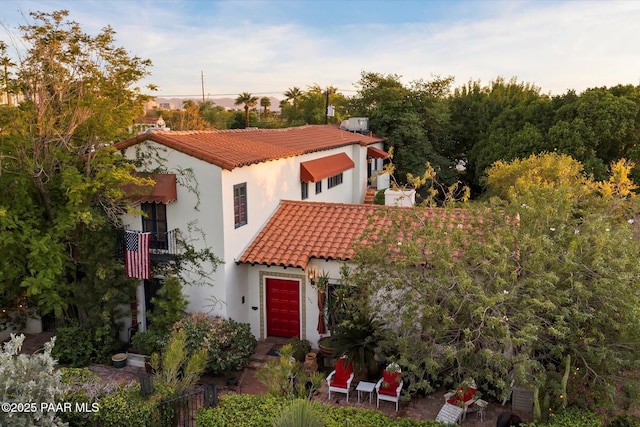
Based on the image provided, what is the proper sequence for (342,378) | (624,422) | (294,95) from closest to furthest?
(624,422) < (342,378) < (294,95)

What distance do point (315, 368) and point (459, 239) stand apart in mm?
7307

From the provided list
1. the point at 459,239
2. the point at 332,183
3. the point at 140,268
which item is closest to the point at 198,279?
the point at 140,268

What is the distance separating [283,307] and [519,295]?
950cm

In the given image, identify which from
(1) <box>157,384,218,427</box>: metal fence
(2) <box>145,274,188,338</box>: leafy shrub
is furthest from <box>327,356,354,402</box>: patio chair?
(2) <box>145,274,188,338</box>: leafy shrub

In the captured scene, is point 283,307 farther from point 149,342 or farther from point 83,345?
point 83,345

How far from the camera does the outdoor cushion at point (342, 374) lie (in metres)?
14.3

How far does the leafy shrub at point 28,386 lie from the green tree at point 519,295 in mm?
8221

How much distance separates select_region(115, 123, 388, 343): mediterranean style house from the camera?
671 inches

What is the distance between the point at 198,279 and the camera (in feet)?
57.8

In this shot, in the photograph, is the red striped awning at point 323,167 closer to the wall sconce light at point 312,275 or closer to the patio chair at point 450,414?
the wall sconce light at point 312,275

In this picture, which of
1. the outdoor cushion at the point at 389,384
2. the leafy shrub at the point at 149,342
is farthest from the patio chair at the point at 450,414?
the leafy shrub at the point at 149,342

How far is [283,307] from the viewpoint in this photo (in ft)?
60.6

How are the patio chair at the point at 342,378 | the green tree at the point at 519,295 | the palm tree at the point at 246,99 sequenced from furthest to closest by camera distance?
1. the palm tree at the point at 246,99
2. the patio chair at the point at 342,378
3. the green tree at the point at 519,295

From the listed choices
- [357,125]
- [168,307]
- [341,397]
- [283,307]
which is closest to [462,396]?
[341,397]
